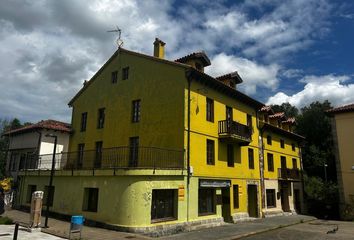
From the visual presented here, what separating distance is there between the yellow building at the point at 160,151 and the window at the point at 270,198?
276 millimetres

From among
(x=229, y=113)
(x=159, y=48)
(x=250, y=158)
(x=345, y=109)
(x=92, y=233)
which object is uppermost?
(x=159, y=48)

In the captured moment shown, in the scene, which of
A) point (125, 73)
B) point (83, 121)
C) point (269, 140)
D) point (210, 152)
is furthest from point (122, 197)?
point (269, 140)

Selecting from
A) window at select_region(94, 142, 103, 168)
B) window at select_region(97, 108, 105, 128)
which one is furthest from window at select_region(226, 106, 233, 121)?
window at select_region(94, 142, 103, 168)

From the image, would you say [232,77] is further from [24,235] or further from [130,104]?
[24,235]

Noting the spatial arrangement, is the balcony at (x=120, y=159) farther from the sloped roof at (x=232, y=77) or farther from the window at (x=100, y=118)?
the sloped roof at (x=232, y=77)

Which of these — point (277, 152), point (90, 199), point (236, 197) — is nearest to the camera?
point (90, 199)

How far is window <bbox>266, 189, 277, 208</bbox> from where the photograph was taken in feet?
86.5

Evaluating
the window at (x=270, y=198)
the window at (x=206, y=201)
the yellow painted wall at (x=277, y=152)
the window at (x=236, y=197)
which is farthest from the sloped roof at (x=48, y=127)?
the window at (x=270, y=198)

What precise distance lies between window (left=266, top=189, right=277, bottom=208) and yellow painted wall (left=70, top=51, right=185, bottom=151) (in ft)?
42.7

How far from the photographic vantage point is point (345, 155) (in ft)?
87.5

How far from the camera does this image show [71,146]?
81.5ft

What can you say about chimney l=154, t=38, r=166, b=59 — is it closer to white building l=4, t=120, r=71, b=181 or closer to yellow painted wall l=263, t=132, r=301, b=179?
white building l=4, t=120, r=71, b=181

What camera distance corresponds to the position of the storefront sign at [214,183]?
17.9 metres

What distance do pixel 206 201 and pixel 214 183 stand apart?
1215 millimetres
